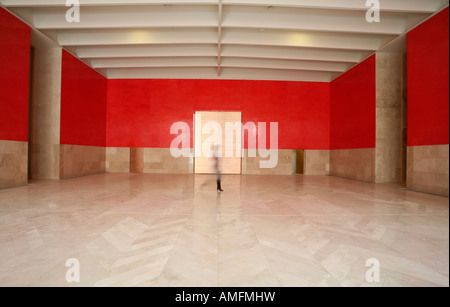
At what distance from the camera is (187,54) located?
1070cm

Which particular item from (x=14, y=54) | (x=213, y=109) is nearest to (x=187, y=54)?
(x=213, y=109)

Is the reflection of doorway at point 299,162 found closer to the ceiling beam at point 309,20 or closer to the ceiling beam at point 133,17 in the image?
the ceiling beam at point 309,20

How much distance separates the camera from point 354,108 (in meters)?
11.6

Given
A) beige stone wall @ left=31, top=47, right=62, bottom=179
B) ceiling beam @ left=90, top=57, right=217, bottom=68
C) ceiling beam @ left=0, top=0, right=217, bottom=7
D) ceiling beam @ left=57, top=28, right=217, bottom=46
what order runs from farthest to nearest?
1. ceiling beam @ left=90, top=57, right=217, bottom=68
2. beige stone wall @ left=31, top=47, right=62, bottom=179
3. ceiling beam @ left=57, top=28, right=217, bottom=46
4. ceiling beam @ left=0, top=0, right=217, bottom=7

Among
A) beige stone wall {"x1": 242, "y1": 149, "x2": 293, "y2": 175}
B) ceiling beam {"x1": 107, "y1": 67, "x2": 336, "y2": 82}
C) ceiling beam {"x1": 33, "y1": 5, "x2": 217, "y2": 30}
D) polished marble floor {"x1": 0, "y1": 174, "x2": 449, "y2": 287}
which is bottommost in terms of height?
polished marble floor {"x1": 0, "y1": 174, "x2": 449, "y2": 287}

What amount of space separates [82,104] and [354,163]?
13.7m

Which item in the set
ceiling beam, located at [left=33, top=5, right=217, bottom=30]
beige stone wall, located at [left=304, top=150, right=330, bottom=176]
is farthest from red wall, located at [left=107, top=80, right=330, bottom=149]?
ceiling beam, located at [left=33, top=5, right=217, bottom=30]

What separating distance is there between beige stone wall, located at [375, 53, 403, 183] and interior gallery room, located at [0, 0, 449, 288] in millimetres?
54

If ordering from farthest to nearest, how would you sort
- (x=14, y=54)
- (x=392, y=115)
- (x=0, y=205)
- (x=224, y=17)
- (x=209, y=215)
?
(x=392, y=115) → (x=224, y=17) → (x=14, y=54) → (x=0, y=205) → (x=209, y=215)

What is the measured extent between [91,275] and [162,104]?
12.7 m

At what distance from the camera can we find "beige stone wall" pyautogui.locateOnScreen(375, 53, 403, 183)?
33.0 ft

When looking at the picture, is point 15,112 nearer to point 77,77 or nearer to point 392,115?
point 77,77

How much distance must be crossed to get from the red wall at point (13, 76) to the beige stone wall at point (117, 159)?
5.68m

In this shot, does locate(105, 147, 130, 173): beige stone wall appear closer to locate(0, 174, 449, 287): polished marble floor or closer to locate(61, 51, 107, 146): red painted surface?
locate(61, 51, 107, 146): red painted surface
